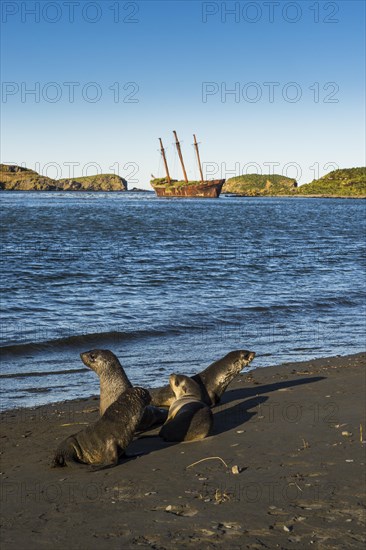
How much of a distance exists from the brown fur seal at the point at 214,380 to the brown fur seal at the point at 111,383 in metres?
0.67

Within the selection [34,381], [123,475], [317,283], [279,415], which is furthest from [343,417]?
[317,283]

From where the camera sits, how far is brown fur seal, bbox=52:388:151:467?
6.98 m

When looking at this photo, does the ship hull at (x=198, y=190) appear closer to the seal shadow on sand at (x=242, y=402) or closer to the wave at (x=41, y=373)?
the wave at (x=41, y=373)

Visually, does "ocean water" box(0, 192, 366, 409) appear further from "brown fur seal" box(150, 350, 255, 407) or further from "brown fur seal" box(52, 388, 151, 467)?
"brown fur seal" box(52, 388, 151, 467)

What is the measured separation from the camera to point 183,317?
16.6 meters

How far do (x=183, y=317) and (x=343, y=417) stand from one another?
8.61m

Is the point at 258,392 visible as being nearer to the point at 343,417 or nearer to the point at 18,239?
the point at 343,417

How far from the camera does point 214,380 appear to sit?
9211mm

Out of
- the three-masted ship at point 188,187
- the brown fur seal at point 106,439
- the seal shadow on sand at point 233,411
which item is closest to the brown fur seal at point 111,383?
the seal shadow on sand at point 233,411

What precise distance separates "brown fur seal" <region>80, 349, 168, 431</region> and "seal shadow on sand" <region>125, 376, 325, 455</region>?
146mm

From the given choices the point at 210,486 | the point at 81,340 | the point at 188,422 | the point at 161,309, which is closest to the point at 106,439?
the point at 188,422

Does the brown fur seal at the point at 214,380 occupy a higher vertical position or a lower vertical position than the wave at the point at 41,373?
higher

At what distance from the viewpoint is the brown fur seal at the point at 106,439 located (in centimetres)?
698

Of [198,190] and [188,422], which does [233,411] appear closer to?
[188,422]
